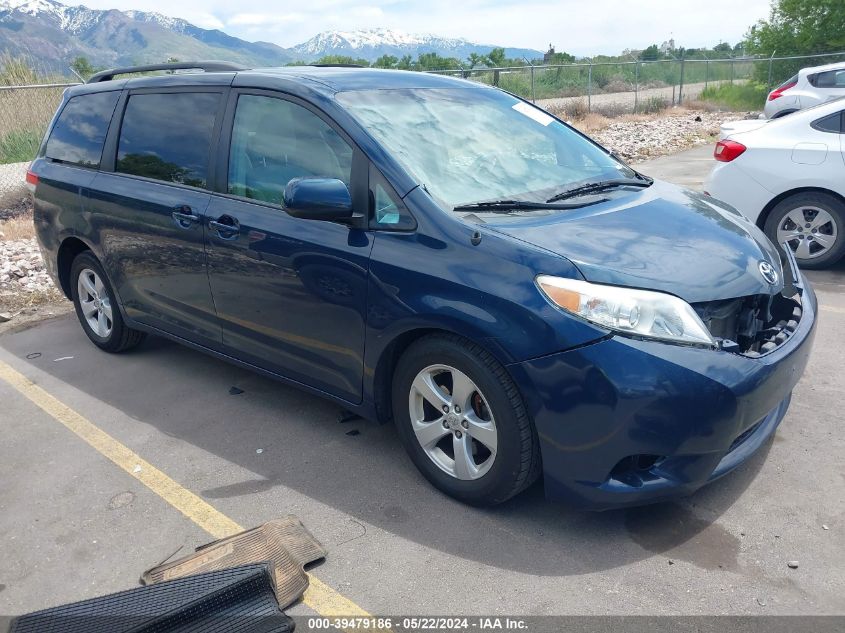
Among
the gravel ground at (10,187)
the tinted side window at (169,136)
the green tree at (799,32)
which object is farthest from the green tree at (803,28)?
the tinted side window at (169,136)

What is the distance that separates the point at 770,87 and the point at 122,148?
2715 centimetres

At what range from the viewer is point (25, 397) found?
493 centimetres

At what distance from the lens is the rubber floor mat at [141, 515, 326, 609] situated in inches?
114

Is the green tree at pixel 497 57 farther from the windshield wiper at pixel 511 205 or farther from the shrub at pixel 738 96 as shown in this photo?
Result: the windshield wiper at pixel 511 205

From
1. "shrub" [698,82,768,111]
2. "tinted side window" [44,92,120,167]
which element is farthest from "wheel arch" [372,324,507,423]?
"shrub" [698,82,768,111]

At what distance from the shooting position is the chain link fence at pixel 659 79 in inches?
980

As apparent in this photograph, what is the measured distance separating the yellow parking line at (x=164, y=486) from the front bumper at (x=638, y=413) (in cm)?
96

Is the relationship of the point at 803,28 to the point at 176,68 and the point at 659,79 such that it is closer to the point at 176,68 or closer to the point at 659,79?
the point at 659,79

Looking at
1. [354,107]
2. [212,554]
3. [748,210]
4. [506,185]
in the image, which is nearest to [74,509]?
[212,554]

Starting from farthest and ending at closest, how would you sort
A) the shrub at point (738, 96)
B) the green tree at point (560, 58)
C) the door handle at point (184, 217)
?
the green tree at point (560, 58) < the shrub at point (738, 96) < the door handle at point (184, 217)

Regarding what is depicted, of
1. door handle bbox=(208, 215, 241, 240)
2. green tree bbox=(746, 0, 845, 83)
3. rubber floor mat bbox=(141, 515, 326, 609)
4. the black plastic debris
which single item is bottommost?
rubber floor mat bbox=(141, 515, 326, 609)

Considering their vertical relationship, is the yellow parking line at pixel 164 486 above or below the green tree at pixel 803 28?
below

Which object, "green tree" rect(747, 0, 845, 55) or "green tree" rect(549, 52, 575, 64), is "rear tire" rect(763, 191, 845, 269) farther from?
"green tree" rect(549, 52, 575, 64)

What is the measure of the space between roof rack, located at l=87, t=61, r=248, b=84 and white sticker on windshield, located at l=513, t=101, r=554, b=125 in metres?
1.63
